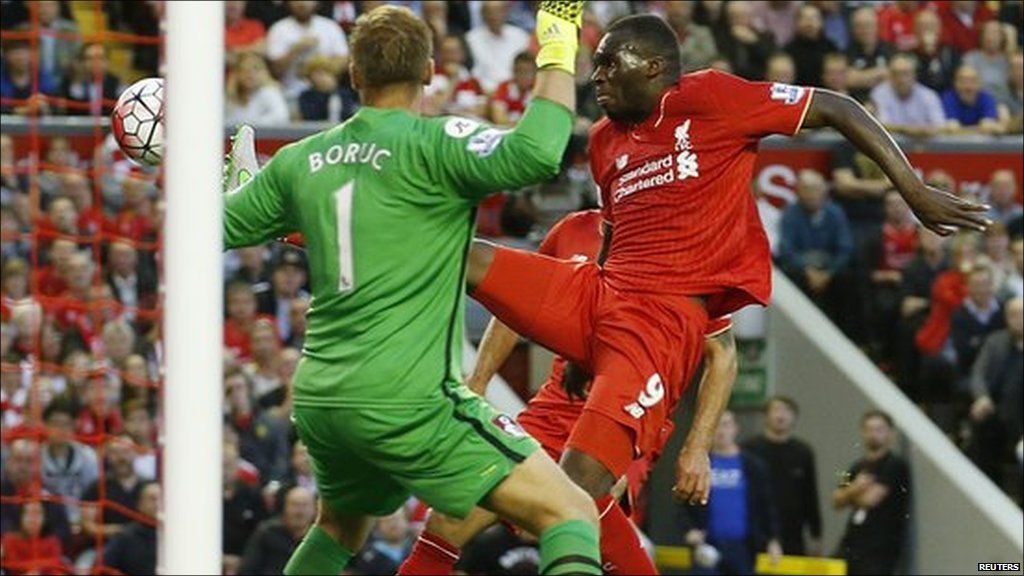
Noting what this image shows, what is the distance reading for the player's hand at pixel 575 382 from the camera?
9.43 m

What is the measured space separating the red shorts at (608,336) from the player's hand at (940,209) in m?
0.83

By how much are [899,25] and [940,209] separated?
35.8ft

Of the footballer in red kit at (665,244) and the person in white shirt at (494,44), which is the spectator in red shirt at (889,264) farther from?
the footballer in red kit at (665,244)

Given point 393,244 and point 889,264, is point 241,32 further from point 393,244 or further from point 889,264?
point 393,244

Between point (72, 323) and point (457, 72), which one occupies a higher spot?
point (457, 72)

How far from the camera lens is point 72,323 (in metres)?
14.9

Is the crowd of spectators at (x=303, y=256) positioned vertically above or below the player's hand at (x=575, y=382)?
below

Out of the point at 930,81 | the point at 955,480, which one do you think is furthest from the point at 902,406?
the point at 930,81

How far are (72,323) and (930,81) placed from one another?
23.4 ft

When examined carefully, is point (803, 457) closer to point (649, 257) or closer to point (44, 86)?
point (44, 86)

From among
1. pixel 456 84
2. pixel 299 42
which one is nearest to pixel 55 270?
pixel 299 42

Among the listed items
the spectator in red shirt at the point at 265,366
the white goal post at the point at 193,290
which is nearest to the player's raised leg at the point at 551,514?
the white goal post at the point at 193,290

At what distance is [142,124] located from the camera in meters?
8.92
